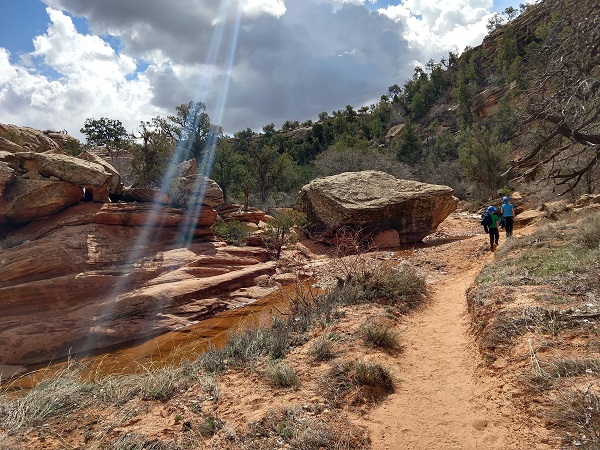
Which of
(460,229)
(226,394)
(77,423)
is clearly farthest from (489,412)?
A: (460,229)

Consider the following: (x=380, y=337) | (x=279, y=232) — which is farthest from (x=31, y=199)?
(x=380, y=337)

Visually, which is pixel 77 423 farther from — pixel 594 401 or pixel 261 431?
pixel 594 401

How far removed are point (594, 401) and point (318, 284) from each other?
9.52 m

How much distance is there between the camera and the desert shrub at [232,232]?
15.7m

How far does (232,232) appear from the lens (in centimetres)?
1614

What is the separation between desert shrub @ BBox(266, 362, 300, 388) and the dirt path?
3.16 ft

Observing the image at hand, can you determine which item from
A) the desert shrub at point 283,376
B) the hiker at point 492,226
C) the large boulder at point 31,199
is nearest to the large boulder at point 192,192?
the large boulder at point 31,199

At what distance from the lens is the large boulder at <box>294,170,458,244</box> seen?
17094 millimetres

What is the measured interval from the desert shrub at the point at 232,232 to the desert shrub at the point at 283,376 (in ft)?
38.4

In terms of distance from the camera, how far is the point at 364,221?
16984 mm

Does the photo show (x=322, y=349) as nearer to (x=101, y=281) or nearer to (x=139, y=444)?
(x=139, y=444)

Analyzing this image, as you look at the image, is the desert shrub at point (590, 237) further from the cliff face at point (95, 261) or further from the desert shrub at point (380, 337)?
the cliff face at point (95, 261)

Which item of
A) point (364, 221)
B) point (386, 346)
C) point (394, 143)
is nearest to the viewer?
point (386, 346)

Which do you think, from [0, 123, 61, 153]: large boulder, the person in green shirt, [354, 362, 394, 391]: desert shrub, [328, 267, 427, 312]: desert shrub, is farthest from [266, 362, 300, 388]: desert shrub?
A: [0, 123, 61, 153]: large boulder
